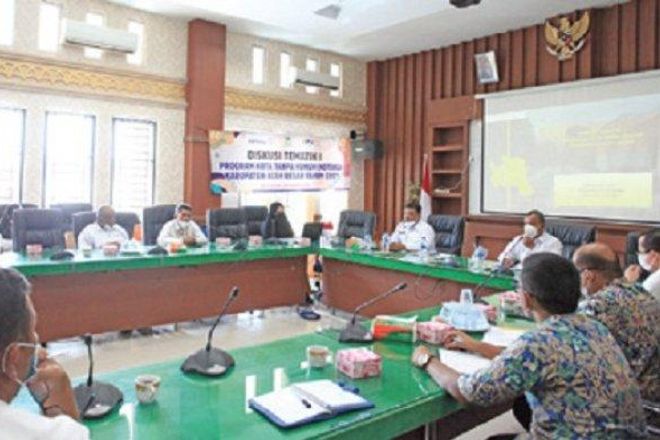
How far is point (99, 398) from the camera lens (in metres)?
1.49

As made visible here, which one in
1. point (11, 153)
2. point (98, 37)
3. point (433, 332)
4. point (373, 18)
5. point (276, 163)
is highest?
point (373, 18)

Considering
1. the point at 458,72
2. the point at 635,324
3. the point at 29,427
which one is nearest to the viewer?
the point at 29,427

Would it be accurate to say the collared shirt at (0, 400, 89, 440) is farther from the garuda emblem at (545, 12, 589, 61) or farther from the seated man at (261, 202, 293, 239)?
the garuda emblem at (545, 12, 589, 61)

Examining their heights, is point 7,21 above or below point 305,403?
above

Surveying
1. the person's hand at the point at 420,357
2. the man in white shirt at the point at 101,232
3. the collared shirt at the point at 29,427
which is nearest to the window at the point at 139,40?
the man in white shirt at the point at 101,232

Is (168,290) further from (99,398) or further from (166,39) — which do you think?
(166,39)

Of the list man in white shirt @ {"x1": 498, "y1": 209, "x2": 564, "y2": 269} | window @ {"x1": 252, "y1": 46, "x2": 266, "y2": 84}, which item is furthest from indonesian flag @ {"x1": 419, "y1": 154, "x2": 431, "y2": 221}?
man in white shirt @ {"x1": 498, "y1": 209, "x2": 564, "y2": 269}

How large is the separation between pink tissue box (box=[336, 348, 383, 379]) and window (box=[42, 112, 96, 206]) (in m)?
5.62

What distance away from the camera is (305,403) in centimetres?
152

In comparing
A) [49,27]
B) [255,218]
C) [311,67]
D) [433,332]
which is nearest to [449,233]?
[255,218]

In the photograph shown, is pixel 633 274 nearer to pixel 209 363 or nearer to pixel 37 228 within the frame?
pixel 209 363

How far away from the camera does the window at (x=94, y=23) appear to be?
6398mm

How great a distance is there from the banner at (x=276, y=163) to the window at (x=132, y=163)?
0.79 m

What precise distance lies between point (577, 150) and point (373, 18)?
9.24ft
